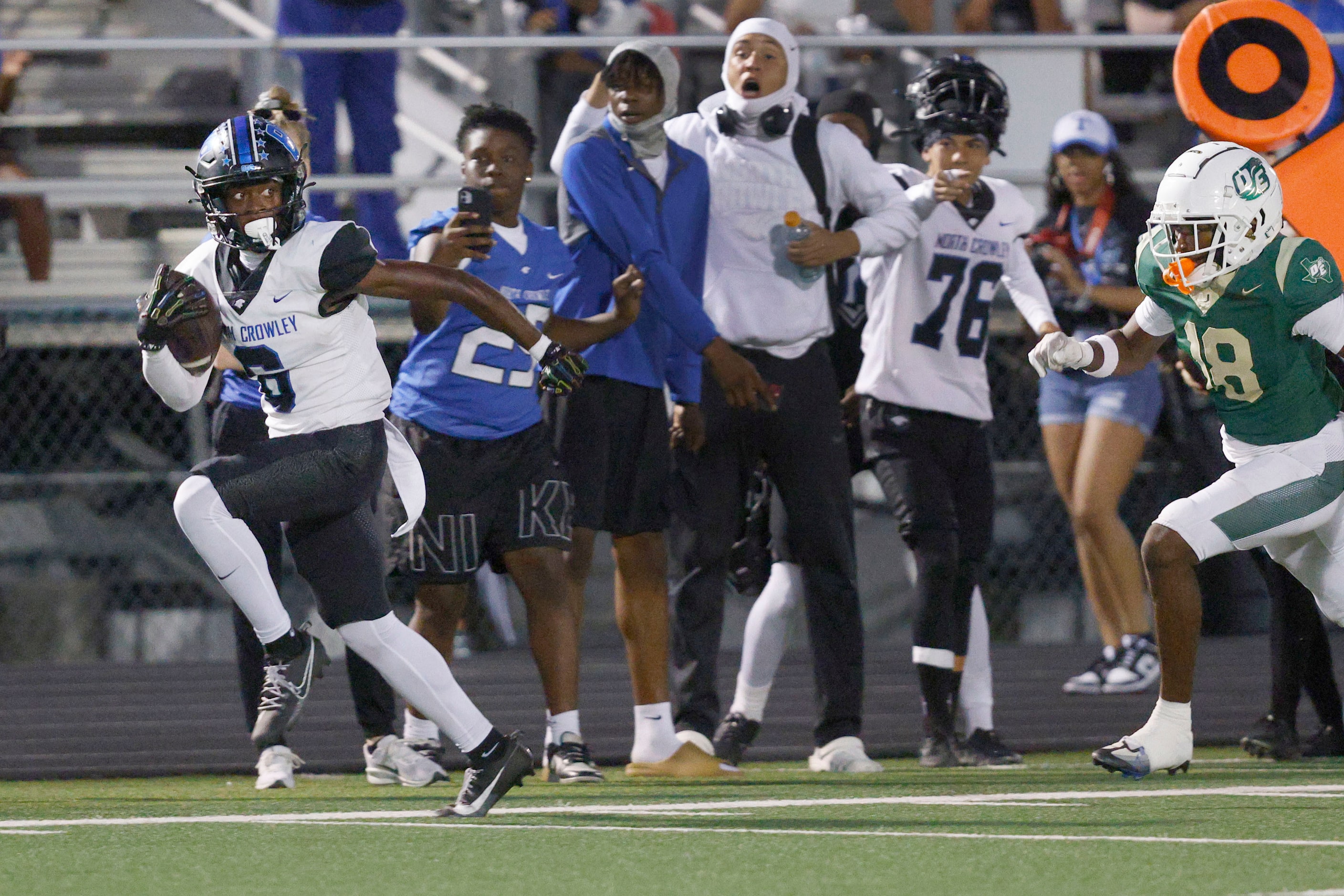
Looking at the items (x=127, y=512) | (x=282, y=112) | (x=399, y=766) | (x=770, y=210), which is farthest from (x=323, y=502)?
(x=127, y=512)

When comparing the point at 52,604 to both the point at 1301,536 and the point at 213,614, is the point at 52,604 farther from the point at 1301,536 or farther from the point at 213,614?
the point at 1301,536

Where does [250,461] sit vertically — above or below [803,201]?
below

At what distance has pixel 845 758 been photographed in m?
5.45

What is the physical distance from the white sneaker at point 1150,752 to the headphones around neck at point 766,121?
1.99 metres

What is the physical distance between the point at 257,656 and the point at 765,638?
1455 mm

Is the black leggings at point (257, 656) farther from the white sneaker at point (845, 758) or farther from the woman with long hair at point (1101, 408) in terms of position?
the woman with long hair at point (1101, 408)

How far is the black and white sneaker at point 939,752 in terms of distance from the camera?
221 inches

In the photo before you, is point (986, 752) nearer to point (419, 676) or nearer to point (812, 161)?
point (812, 161)

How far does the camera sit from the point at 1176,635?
189 inches

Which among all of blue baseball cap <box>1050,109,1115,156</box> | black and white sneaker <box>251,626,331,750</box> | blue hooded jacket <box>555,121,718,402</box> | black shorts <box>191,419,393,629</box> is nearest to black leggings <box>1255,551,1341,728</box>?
blue hooded jacket <box>555,121,718,402</box>

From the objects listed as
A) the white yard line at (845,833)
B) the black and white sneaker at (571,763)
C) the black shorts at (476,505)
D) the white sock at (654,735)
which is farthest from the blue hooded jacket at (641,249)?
the white yard line at (845,833)

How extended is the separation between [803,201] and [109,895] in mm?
3069

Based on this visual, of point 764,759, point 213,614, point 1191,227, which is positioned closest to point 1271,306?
point 1191,227

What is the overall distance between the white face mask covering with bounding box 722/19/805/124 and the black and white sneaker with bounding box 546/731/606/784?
5.96 feet
